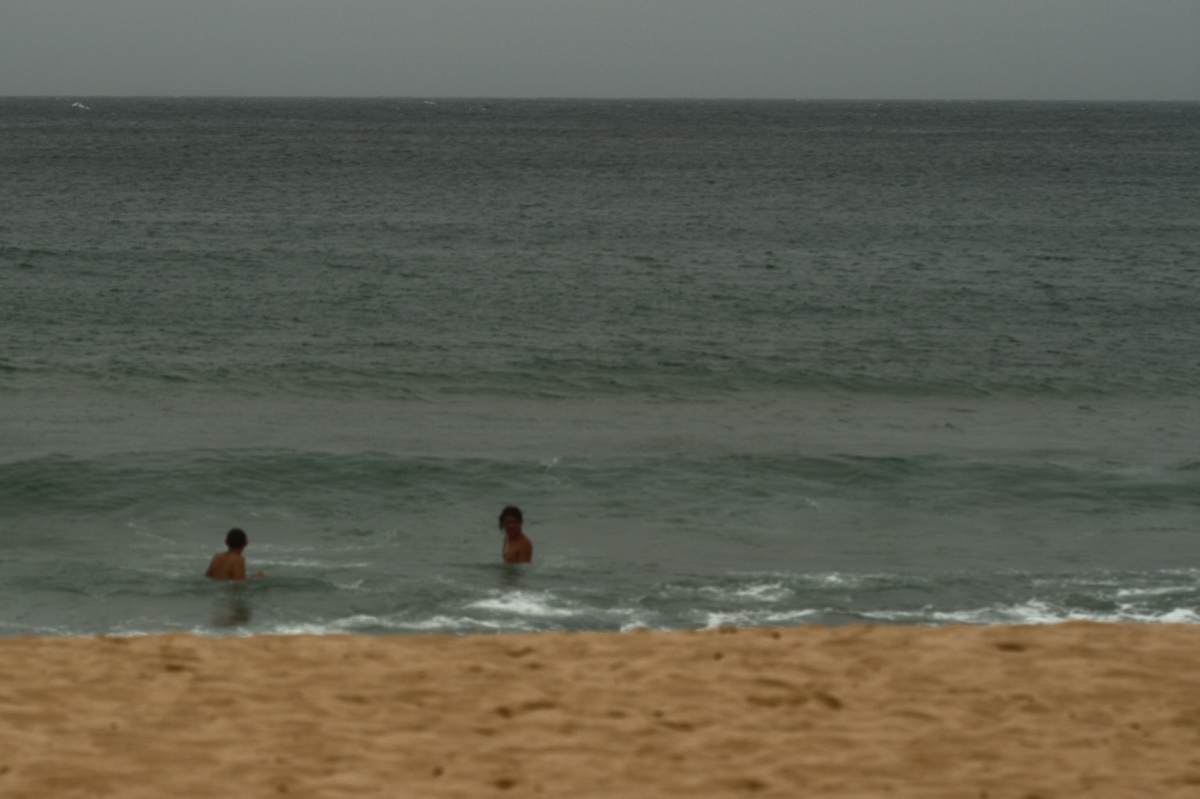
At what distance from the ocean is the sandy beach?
3.71 metres

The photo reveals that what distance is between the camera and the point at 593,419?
23.1 m

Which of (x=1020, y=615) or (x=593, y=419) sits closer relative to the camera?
(x=1020, y=615)

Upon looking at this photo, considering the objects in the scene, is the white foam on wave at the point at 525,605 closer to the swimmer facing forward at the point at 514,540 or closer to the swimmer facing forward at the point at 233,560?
the swimmer facing forward at the point at 514,540

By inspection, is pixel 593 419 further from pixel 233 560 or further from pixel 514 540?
pixel 233 560

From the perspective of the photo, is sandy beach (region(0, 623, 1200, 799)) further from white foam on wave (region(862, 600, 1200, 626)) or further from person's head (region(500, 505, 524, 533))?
person's head (region(500, 505, 524, 533))

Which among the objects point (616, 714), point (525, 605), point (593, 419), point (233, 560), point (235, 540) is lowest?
point (525, 605)

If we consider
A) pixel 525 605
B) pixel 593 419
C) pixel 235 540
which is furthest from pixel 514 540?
pixel 593 419

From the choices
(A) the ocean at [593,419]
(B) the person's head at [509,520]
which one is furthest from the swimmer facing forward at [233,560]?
(B) the person's head at [509,520]

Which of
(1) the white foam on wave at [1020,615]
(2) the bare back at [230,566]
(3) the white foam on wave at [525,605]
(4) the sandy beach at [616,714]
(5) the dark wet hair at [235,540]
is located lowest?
(3) the white foam on wave at [525,605]

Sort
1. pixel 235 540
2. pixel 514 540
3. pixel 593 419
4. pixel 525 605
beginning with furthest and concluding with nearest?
pixel 593 419
pixel 514 540
pixel 235 540
pixel 525 605

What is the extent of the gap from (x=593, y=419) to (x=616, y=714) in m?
15.2

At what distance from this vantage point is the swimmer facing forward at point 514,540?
14.7m

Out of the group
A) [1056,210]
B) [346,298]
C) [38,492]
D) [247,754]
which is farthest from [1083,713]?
[1056,210]

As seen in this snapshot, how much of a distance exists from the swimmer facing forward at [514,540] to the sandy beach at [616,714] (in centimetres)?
490
